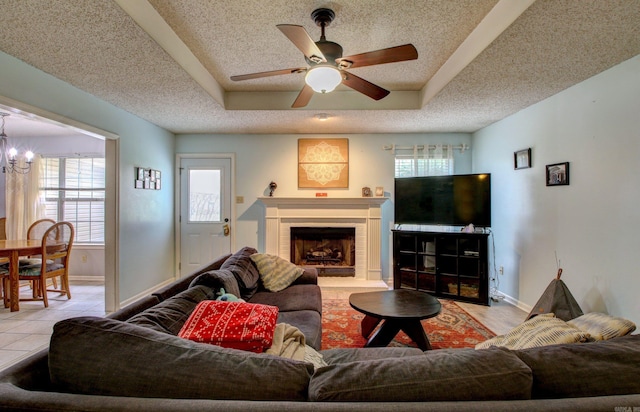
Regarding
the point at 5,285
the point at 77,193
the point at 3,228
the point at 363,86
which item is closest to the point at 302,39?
the point at 363,86

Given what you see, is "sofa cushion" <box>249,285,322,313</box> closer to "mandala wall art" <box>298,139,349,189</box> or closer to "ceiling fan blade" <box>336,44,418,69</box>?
"ceiling fan blade" <box>336,44,418,69</box>

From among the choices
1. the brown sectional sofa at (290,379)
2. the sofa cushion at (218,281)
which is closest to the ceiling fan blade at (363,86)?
the sofa cushion at (218,281)

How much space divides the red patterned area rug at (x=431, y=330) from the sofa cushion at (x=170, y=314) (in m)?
1.27

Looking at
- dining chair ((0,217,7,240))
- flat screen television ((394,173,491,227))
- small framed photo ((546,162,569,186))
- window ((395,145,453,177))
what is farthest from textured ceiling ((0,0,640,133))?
dining chair ((0,217,7,240))

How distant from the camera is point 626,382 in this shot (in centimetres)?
86

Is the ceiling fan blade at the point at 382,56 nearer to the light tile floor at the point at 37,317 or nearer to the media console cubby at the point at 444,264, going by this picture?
the media console cubby at the point at 444,264

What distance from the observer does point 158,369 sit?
0.87 meters

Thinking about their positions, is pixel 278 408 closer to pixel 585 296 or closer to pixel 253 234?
pixel 585 296

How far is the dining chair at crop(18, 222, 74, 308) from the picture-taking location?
3.50 metres

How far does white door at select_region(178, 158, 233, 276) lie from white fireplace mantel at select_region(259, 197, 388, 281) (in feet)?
2.46

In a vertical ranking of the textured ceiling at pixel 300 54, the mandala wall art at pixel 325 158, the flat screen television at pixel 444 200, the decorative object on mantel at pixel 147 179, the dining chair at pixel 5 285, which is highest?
the textured ceiling at pixel 300 54

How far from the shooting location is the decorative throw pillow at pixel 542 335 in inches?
48.4

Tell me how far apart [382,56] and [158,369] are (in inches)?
77.4

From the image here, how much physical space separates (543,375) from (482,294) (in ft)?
9.87
